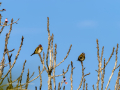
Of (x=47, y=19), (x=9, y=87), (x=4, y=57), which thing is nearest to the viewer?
(x=9, y=87)

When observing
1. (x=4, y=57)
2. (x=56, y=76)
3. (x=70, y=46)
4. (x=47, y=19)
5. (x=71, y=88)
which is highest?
(x=47, y=19)

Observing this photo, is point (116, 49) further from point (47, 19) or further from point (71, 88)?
point (47, 19)

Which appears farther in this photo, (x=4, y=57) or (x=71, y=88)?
(x=71, y=88)

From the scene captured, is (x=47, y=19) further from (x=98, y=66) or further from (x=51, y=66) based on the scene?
(x=98, y=66)

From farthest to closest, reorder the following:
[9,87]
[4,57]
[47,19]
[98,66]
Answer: [47,19], [98,66], [4,57], [9,87]

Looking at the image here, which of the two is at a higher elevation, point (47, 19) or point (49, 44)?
point (47, 19)

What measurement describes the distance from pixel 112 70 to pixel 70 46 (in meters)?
1.68

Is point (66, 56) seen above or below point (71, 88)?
above

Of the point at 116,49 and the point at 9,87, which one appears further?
the point at 116,49

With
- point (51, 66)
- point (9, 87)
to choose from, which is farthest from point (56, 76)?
point (9, 87)

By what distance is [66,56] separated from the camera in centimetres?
648

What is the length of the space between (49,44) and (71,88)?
1.73 m

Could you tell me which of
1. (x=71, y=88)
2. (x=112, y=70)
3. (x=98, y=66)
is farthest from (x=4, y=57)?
(x=112, y=70)

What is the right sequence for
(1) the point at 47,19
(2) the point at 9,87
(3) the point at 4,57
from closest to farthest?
(2) the point at 9,87 → (3) the point at 4,57 → (1) the point at 47,19
